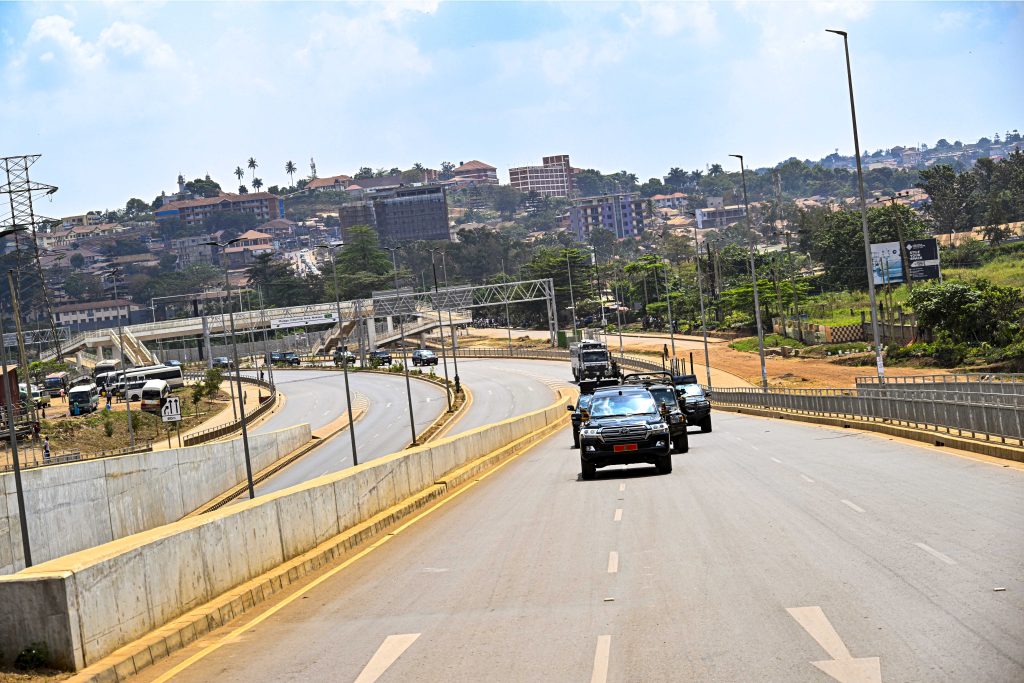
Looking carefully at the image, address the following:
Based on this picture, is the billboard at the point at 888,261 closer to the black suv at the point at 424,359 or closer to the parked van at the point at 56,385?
the black suv at the point at 424,359

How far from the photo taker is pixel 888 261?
112500 mm

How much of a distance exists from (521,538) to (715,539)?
3.02 metres

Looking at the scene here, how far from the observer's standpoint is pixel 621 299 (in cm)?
19425

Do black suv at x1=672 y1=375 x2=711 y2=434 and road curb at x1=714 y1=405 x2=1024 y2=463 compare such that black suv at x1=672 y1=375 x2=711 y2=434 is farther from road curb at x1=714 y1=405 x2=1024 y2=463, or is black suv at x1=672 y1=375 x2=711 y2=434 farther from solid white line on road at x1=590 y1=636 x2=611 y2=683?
solid white line on road at x1=590 y1=636 x2=611 y2=683

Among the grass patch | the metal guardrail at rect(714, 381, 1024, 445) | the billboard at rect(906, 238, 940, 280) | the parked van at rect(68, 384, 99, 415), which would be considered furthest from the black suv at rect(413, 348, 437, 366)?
the metal guardrail at rect(714, 381, 1024, 445)

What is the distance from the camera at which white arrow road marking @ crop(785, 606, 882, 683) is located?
8477 mm

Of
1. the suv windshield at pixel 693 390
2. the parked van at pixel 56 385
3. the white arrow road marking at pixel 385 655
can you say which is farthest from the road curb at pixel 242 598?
the parked van at pixel 56 385

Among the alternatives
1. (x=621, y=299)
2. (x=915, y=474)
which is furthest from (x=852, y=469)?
(x=621, y=299)

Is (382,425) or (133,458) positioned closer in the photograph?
(133,458)

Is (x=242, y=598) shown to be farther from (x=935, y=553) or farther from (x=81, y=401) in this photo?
(x=81, y=401)

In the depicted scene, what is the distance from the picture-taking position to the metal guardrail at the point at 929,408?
26.1m

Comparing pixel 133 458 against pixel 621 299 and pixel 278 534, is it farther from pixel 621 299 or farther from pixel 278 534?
pixel 621 299

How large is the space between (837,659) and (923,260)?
353 feet

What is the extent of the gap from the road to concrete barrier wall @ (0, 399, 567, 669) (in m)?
0.60
